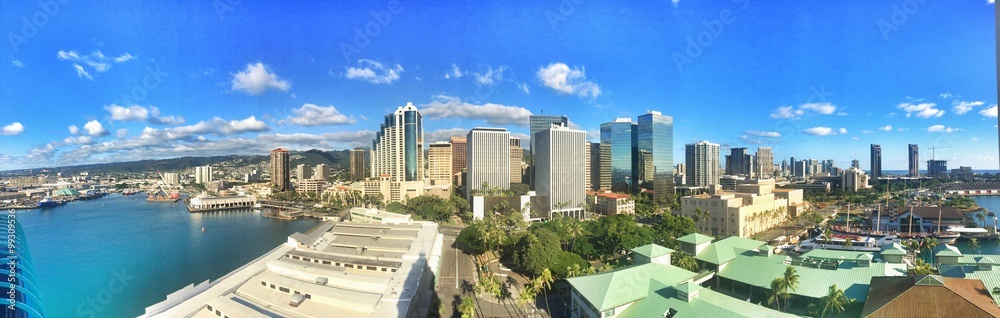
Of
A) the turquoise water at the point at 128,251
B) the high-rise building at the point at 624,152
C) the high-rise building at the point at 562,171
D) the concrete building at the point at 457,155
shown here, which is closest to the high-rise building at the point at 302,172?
the turquoise water at the point at 128,251

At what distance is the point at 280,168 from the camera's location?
6881cm

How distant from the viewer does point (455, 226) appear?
32.6m

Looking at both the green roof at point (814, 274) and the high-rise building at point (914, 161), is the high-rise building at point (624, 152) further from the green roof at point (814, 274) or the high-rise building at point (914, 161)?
the high-rise building at point (914, 161)

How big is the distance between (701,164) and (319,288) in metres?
60.5

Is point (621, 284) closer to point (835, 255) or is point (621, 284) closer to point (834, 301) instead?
point (834, 301)

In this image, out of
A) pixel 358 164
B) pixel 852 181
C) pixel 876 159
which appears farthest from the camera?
pixel 358 164

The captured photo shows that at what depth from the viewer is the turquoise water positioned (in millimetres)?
17109

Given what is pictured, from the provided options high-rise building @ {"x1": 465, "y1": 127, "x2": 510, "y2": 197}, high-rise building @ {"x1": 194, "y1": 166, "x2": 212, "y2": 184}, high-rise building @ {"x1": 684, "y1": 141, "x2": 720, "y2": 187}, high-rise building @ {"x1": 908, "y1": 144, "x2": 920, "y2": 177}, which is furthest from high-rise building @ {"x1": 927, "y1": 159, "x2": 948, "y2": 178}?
high-rise building @ {"x1": 194, "y1": 166, "x2": 212, "y2": 184}

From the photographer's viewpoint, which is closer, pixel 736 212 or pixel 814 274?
pixel 814 274

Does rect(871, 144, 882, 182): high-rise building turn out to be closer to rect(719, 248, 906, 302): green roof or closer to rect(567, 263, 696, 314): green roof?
rect(719, 248, 906, 302): green roof

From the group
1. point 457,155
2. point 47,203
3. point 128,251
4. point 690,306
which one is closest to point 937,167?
point 457,155

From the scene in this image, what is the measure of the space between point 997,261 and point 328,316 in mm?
21265

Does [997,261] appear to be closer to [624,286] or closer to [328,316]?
[624,286]

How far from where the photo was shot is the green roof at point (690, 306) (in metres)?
8.98
